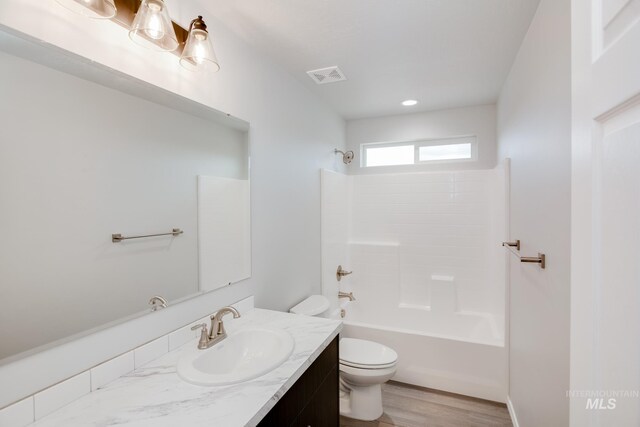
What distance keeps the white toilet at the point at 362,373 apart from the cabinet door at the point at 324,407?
0.51 meters

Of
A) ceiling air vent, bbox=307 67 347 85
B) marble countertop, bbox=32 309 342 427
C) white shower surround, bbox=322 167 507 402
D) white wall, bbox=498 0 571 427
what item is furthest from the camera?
white shower surround, bbox=322 167 507 402

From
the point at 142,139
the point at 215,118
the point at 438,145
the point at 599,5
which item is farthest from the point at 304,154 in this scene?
the point at 599,5

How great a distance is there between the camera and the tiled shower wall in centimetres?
308

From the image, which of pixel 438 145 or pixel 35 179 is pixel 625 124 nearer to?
pixel 35 179

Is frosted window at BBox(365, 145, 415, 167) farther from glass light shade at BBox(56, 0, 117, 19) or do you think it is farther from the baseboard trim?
glass light shade at BBox(56, 0, 117, 19)

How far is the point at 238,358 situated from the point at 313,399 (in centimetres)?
39

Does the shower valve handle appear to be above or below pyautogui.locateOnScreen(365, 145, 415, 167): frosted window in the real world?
below

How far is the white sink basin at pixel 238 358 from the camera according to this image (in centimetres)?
108

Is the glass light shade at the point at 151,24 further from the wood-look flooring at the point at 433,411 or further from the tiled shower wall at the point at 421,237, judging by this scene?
the wood-look flooring at the point at 433,411

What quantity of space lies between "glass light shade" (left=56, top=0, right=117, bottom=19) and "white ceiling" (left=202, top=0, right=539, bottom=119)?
2.04 feet

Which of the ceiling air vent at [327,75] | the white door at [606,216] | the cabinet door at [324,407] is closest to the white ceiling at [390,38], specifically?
the ceiling air vent at [327,75]

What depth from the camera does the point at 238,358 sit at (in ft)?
4.68

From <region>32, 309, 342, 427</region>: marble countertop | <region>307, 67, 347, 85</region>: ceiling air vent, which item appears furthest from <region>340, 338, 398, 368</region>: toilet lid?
<region>307, 67, 347, 85</region>: ceiling air vent

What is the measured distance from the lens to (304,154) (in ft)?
8.40
